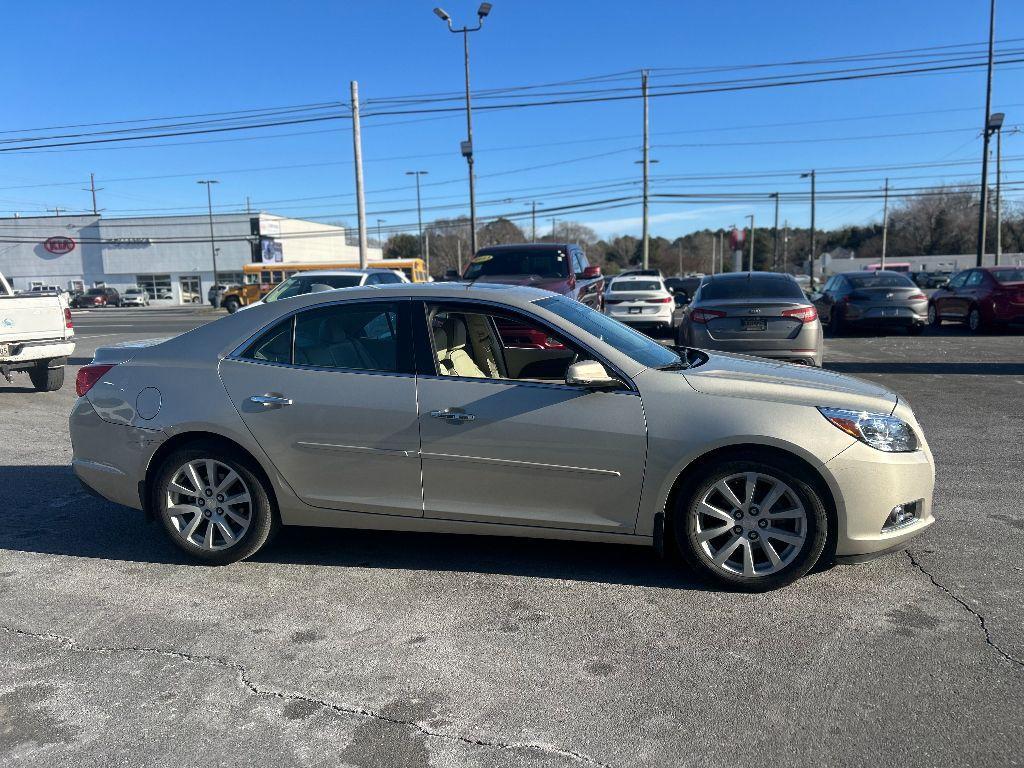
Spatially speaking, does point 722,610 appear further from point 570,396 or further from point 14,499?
point 14,499

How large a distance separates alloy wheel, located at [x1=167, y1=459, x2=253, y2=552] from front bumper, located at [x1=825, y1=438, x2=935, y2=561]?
315 centimetres

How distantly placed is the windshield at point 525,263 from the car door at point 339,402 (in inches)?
325

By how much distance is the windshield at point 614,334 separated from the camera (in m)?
4.27

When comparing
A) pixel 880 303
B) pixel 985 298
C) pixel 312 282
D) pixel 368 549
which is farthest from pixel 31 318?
pixel 985 298

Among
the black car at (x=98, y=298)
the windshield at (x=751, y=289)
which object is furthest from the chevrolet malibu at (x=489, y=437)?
the black car at (x=98, y=298)

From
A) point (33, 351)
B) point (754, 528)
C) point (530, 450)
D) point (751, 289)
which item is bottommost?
point (754, 528)

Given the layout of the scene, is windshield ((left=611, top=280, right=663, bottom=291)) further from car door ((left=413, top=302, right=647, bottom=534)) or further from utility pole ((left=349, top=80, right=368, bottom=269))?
car door ((left=413, top=302, right=647, bottom=534))

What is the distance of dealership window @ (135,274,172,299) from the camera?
73250mm

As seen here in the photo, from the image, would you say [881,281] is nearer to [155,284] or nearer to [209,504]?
[209,504]

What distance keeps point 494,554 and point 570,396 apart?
117 centimetres

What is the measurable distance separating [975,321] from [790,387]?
16309mm

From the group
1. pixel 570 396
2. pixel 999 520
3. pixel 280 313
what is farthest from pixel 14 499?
pixel 999 520

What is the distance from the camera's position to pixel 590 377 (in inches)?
155

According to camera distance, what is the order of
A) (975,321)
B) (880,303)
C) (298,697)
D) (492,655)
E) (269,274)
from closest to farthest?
(298,697), (492,655), (880,303), (975,321), (269,274)
